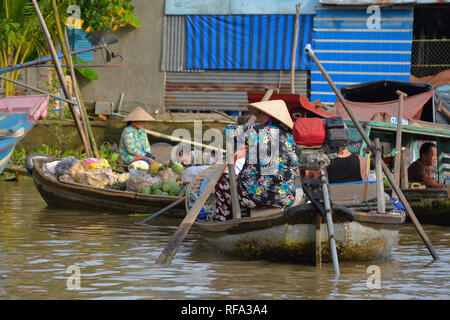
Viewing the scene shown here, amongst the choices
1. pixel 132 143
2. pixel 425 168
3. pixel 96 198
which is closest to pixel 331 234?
pixel 425 168

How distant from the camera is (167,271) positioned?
20.2 feet

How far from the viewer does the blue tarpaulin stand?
16.6 meters

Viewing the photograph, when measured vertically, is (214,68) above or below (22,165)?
above

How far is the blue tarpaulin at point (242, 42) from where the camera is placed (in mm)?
16625

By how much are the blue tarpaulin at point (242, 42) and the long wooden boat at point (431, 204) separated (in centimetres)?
760

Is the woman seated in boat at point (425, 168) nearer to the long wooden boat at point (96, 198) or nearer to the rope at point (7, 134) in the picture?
the long wooden boat at point (96, 198)

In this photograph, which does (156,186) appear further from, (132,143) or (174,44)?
(174,44)

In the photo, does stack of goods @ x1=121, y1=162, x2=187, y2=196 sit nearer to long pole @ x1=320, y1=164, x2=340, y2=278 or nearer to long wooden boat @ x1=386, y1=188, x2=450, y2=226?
long wooden boat @ x1=386, y1=188, x2=450, y2=226

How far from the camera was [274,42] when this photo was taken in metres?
16.7

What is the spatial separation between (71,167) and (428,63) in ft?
30.6

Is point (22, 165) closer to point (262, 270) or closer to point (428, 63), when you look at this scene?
point (428, 63)

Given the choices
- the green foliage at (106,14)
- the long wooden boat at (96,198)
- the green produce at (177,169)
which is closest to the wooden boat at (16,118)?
the long wooden boat at (96,198)
